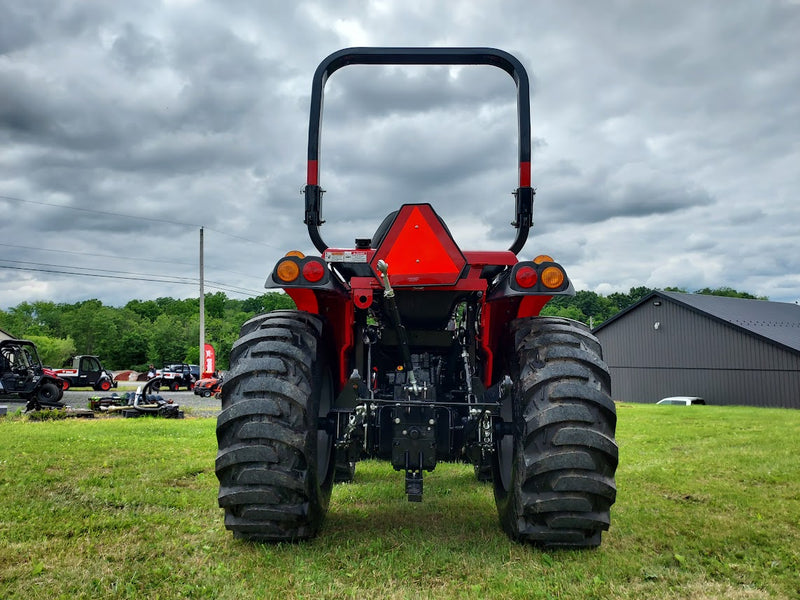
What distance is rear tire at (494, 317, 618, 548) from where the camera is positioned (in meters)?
3.46

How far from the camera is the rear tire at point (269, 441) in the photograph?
3.54 m

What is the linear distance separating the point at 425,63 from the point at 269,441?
297 cm

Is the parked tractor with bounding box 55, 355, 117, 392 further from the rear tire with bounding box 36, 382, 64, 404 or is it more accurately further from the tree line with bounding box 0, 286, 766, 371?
the tree line with bounding box 0, 286, 766, 371

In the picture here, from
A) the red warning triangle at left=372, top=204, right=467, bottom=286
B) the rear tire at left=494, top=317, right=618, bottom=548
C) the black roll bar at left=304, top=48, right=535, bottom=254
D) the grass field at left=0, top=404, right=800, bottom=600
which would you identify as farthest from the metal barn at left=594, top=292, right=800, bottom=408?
the red warning triangle at left=372, top=204, right=467, bottom=286

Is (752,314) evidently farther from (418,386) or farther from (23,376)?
(418,386)

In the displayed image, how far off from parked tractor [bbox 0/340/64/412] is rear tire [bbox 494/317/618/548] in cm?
2108

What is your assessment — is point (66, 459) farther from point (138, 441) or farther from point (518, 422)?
point (518, 422)

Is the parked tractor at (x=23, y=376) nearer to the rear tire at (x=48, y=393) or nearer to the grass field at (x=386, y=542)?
the rear tire at (x=48, y=393)

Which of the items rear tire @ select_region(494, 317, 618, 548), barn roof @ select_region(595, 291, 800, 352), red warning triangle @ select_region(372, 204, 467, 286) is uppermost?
barn roof @ select_region(595, 291, 800, 352)

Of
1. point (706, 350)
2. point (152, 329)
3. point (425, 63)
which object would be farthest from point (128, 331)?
point (425, 63)

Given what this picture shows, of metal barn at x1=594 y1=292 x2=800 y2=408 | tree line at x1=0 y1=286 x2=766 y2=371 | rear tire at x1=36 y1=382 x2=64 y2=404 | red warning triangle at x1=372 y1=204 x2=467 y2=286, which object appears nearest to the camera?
red warning triangle at x1=372 y1=204 x2=467 y2=286

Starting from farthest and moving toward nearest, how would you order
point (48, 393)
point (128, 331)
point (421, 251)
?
point (128, 331)
point (48, 393)
point (421, 251)

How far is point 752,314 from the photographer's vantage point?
34.2 metres

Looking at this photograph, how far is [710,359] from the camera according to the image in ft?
106
